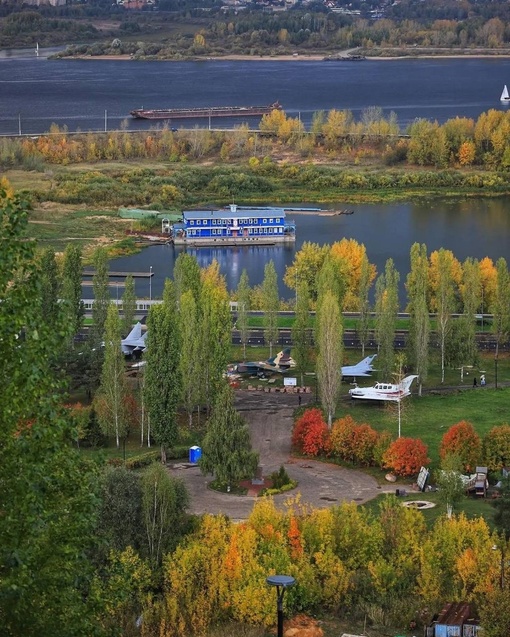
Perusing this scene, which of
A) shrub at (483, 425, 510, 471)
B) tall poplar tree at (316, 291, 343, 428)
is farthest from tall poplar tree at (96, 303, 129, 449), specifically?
shrub at (483, 425, 510, 471)

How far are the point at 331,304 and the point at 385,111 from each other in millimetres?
42800

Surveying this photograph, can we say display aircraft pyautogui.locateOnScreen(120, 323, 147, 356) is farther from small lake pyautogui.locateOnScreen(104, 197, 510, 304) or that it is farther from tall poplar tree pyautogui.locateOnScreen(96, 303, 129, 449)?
small lake pyautogui.locateOnScreen(104, 197, 510, 304)

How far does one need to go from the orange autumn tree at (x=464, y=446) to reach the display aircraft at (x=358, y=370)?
14.4 feet

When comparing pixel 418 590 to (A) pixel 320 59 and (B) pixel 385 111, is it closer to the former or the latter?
(B) pixel 385 111

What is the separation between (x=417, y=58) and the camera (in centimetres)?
9081

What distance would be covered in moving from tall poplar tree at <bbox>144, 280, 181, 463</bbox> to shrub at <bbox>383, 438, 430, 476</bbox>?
2.67m

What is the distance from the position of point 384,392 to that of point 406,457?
10.8 feet

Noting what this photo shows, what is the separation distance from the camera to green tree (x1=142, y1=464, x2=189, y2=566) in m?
14.1

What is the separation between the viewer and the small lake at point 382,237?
3325 cm

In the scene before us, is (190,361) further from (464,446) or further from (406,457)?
(464,446)

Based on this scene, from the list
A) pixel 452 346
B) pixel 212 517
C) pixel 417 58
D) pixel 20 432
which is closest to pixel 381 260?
pixel 452 346

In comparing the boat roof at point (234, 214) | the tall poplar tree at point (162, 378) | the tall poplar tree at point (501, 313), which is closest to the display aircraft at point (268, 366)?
the tall poplar tree at point (501, 313)

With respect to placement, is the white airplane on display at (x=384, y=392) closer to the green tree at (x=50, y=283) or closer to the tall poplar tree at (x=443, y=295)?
the tall poplar tree at (x=443, y=295)

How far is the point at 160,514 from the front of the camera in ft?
46.7
